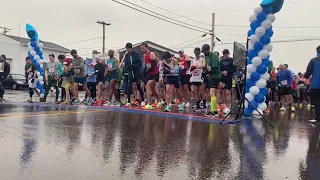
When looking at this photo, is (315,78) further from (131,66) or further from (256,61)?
(131,66)

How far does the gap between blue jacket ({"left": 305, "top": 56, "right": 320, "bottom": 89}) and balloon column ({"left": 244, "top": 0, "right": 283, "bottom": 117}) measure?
44.1 inches

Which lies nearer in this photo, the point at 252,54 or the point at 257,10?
the point at 257,10

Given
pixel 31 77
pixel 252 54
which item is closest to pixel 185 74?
pixel 252 54

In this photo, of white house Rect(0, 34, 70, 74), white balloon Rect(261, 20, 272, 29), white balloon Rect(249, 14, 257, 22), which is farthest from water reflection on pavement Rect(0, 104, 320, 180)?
white house Rect(0, 34, 70, 74)

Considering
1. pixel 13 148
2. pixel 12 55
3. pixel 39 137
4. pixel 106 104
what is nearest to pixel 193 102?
pixel 106 104

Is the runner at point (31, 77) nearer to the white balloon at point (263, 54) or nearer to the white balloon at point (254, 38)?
the white balloon at point (254, 38)

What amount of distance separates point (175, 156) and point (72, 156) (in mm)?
1388

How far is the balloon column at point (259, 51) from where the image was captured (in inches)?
386

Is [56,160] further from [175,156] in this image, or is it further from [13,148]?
[175,156]

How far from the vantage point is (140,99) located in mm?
12922

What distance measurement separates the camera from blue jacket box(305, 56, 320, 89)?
950cm

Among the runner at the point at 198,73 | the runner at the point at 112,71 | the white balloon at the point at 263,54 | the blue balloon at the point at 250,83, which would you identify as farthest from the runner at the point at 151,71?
the white balloon at the point at 263,54

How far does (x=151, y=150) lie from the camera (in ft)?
17.8

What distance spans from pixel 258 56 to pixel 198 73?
1.83m
